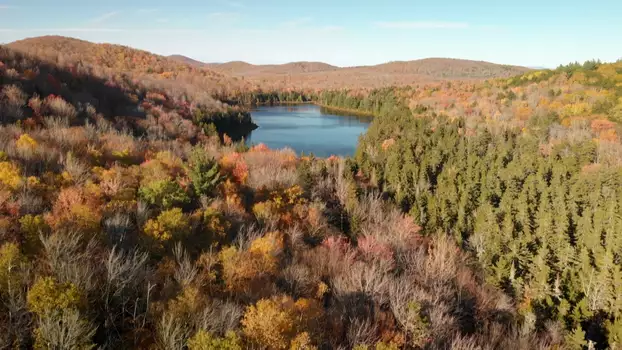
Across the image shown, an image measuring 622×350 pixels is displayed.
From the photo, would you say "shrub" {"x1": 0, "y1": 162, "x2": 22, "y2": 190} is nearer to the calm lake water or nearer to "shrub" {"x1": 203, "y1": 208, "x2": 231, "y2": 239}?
"shrub" {"x1": 203, "y1": 208, "x2": 231, "y2": 239}

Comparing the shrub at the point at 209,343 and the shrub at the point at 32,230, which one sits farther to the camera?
the shrub at the point at 32,230

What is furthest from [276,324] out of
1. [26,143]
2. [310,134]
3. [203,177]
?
[310,134]

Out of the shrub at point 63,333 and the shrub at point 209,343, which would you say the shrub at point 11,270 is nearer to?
the shrub at point 63,333

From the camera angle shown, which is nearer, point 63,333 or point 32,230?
point 63,333

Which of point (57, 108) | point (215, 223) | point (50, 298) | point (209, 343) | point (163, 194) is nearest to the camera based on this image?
point (50, 298)

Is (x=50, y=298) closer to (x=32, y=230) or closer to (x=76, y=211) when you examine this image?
(x=32, y=230)

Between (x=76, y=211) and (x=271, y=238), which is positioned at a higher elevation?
(x=76, y=211)

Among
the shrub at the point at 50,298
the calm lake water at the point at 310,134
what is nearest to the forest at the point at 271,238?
the shrub at the point at 50,298
